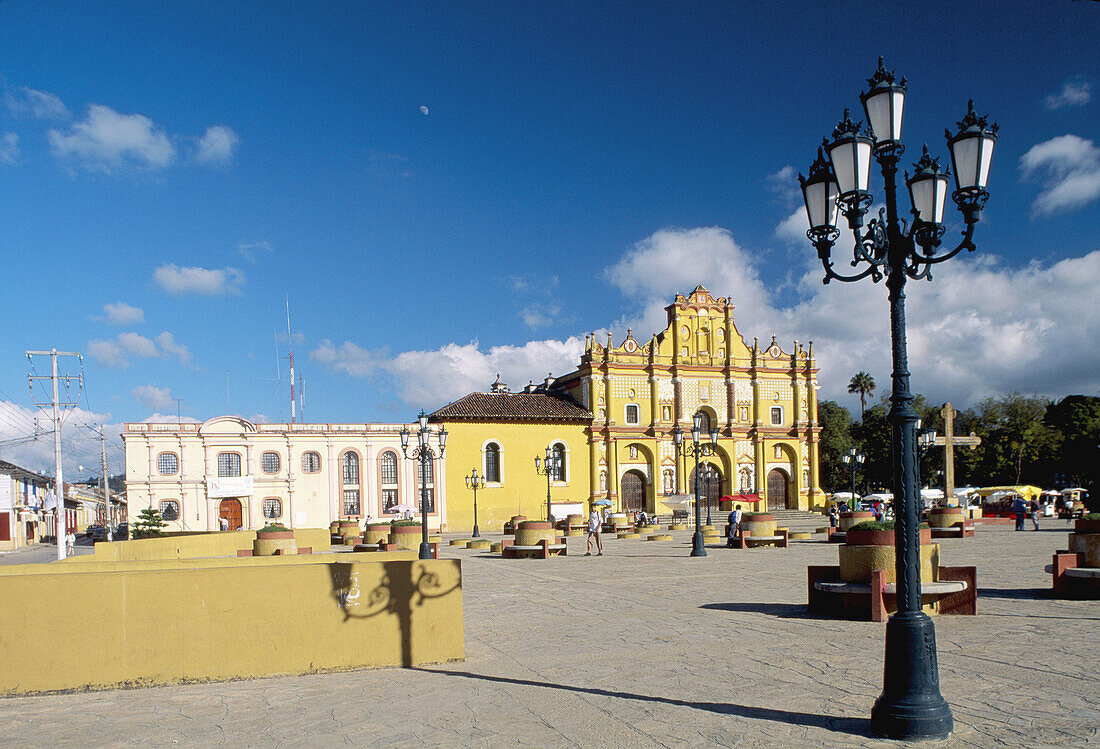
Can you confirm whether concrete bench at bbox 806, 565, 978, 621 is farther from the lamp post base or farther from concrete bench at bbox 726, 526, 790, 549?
concrete bench at bbox 726, 526, 790, 549

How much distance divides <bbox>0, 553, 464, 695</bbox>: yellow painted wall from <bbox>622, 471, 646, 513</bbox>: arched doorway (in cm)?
4604

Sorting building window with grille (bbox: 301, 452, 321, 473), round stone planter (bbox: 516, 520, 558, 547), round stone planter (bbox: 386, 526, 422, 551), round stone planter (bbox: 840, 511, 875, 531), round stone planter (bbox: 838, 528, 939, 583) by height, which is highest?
round stone planter (bbox: 838, 528, 939, 583)

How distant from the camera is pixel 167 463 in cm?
4553

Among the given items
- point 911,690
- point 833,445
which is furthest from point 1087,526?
point 833,445

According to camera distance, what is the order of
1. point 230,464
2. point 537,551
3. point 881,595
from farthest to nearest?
point 230,464 < point 537,551 < point 881,595

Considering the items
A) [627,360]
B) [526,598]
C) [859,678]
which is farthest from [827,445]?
[859,678]

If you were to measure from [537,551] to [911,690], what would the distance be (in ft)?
60.8

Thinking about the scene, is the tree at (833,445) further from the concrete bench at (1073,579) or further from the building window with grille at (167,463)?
the concrete bench at (1073,579)

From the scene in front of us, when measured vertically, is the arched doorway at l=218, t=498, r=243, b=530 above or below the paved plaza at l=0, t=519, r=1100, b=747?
below

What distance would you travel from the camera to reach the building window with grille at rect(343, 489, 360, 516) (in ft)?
158

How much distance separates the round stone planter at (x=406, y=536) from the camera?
2753 centimetres

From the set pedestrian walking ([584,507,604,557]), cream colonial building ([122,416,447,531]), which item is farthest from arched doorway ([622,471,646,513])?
pedestrian walking ([584,507,604,557])

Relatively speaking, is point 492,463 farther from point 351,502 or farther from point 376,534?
point 376,534

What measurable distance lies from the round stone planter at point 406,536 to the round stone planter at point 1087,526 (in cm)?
1944
